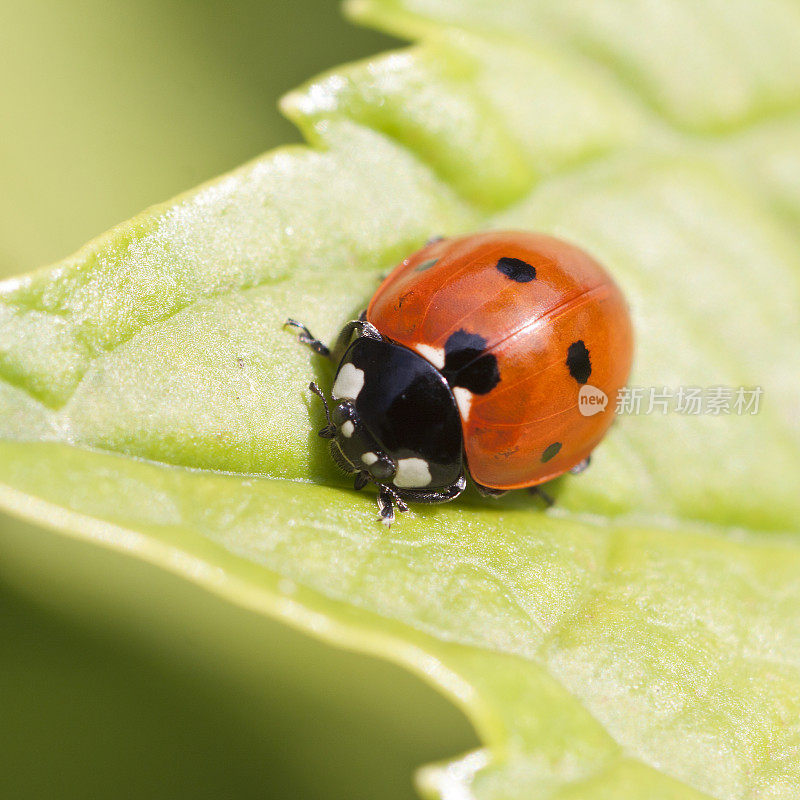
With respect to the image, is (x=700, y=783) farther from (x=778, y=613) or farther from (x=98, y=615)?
(x=98, y=615)

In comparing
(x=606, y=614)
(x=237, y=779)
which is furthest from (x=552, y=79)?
(x=237, y=779)

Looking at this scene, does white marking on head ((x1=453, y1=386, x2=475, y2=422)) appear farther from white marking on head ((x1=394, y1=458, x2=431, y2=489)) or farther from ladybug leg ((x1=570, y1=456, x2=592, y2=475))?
ladybug leg ((x1=570, y1=456, x2=592, y2=475))

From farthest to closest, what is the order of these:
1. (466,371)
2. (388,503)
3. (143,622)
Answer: (143,622), (466,371), (388,503)

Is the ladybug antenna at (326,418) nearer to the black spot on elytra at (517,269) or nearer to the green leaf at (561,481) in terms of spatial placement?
the green leaf at (561,481)

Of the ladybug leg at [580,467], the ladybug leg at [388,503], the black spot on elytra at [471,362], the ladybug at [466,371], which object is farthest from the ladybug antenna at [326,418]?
the ladybug leg at [580,467]

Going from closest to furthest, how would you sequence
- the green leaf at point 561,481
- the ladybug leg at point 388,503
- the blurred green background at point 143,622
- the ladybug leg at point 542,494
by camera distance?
the green leaf at point 561,481 < the ladybug leg at point 388,503 < the ladybug leg at point 542,494 < the blurred green background at point 143,622

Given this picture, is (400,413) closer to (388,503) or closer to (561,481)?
(388,503)

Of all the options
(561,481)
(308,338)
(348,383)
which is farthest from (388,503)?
(561,481)
